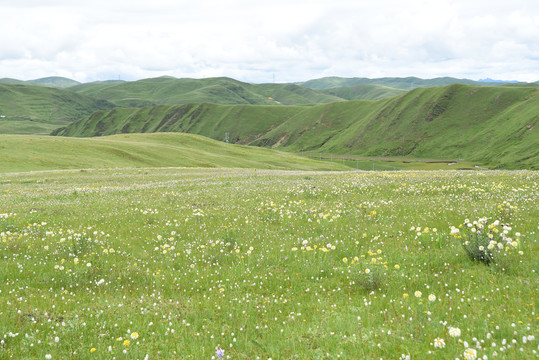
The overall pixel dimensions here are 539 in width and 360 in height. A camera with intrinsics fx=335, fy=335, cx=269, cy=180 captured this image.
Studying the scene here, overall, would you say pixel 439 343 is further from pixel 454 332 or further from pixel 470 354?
pixel 470 354

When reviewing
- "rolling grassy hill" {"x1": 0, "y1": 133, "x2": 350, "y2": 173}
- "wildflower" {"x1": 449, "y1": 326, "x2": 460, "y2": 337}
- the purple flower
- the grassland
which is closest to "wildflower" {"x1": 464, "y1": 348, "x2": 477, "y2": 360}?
the grassland

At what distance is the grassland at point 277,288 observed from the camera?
5129 mm

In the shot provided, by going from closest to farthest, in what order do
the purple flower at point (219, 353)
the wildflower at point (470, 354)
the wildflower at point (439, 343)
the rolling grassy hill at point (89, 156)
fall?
the wildflower at point (470, 354) → the wildflower at point (439, 343) → the purple flower at point (219, 353) → the rolling grassy hill at point (89, 156)

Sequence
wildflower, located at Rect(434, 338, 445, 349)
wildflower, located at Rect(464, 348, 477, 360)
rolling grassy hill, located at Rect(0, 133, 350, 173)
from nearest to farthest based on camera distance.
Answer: wildflower, located at Rect(464, 348, 477, 360) → wildflower, located at Rect(434, 338, 445, 349) → rolling grassy hill, located at Rect(0, 133, 350, 173)

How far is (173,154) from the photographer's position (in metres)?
98.2

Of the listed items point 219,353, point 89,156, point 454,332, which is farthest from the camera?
point 89,156

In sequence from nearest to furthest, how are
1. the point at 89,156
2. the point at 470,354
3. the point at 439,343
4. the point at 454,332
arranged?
the point at 470,354 < the point at 439,343 < the point at 454,332 < the point at 89,156

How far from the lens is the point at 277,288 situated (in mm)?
7473

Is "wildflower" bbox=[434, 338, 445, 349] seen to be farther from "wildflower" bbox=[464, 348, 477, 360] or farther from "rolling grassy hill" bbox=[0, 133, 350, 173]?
"rolling grassy hill" bbox=[0, 133, 350, 173]

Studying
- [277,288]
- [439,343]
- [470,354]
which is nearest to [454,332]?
[439,343]

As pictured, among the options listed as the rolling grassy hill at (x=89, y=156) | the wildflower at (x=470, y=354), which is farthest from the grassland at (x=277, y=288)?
the rolling grassy hill at (x=89, y=156)

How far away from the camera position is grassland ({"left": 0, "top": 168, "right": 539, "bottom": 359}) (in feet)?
16.8

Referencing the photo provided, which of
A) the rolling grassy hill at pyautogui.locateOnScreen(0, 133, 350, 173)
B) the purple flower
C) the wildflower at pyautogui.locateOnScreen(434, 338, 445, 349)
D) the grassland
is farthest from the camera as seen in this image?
the rolling grassy hill at pyautogui.locateOnScreen(0, 133, 350, 173)

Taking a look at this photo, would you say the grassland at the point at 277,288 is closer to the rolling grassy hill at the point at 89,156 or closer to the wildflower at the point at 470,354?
the wildflower at the point at 470,354
